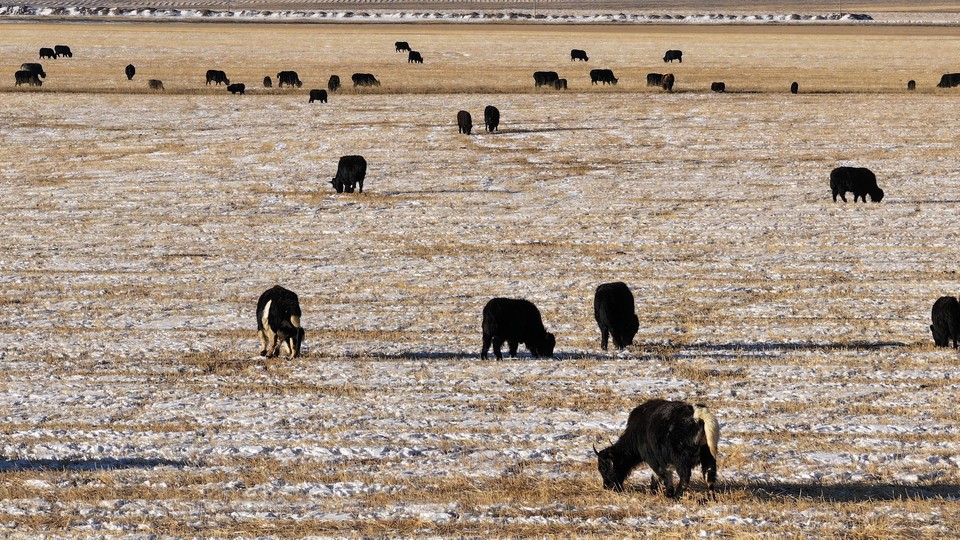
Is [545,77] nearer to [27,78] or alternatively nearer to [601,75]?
[601,75]

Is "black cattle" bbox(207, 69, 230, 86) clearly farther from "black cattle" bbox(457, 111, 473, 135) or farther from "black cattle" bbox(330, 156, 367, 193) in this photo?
"black cattle" bbox(330, 156, 367, 193)

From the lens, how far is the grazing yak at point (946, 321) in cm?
1481

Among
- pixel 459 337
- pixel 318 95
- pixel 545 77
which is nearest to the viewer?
pixel 459 337

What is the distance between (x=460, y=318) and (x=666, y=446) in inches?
313

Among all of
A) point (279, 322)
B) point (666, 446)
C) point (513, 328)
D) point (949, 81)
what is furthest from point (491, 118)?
point (666, 446)

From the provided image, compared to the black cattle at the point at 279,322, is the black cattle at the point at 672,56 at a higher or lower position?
higher

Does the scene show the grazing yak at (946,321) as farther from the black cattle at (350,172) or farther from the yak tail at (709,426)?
the black cattle at (350,172)

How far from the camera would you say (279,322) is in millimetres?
14320

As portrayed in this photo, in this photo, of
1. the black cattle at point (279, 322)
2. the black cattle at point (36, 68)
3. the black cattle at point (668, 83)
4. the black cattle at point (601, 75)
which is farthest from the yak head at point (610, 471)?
the black cattle at point (36, 68)

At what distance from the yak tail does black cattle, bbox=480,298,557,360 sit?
560 centimetres

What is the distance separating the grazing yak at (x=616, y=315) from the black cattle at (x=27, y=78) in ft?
144

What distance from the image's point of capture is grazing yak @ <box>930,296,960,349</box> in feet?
48.6

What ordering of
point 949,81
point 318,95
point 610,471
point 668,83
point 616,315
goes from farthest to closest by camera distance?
point 949,81
point 668,83
point 318,95
point 616,315
point 610,471

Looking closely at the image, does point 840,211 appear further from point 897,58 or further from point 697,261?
point 897,58
